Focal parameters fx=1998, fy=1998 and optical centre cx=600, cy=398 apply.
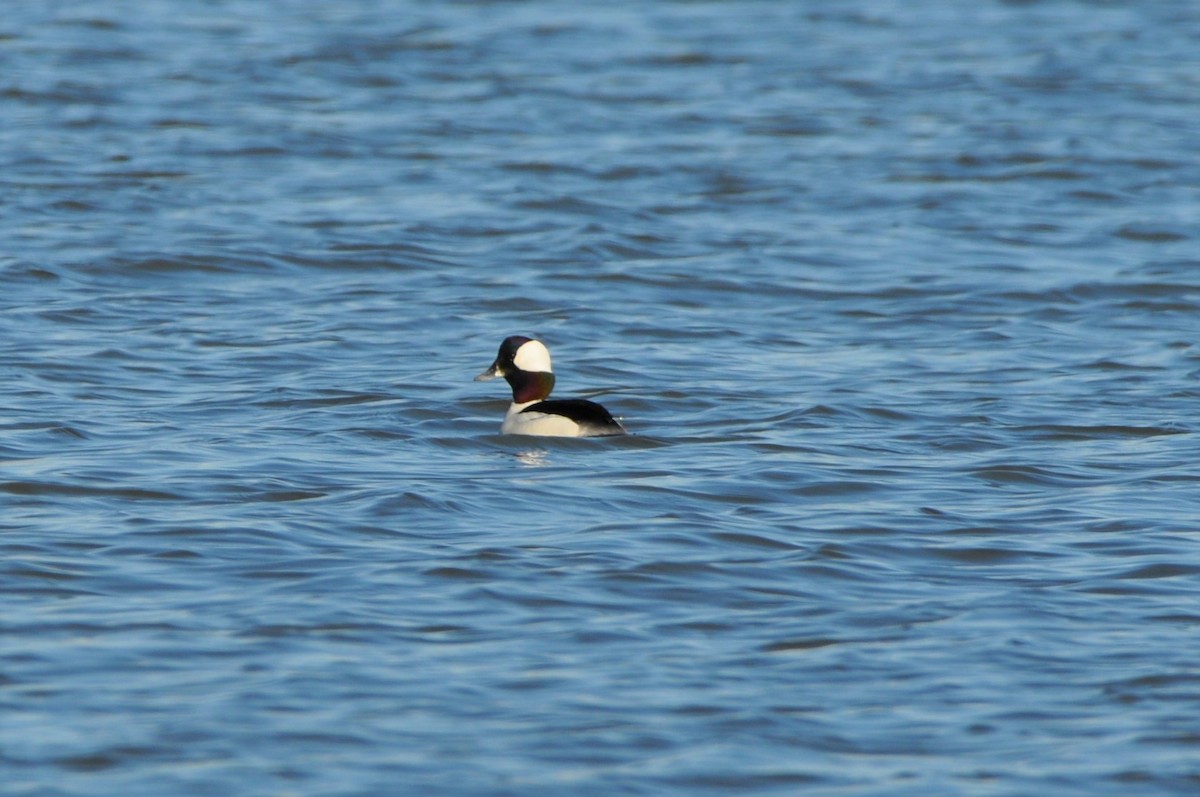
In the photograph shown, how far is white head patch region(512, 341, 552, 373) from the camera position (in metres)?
11.3

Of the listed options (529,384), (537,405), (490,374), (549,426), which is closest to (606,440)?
(549,426)

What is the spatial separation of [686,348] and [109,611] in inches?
→ 266

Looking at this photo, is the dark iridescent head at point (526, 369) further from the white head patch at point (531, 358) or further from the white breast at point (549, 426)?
the white breast at point (549, 426)

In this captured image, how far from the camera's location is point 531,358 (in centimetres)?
1128

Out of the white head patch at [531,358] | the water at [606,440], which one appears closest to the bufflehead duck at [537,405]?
the white head patch at [531,358]

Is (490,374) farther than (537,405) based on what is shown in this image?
Yes

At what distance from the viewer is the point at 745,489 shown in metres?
9.55

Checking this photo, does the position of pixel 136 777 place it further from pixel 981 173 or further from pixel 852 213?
pixel 981 173

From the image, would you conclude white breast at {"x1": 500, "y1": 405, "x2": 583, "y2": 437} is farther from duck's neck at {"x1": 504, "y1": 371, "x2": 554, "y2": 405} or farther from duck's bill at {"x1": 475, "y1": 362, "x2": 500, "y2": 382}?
duck's bill at {"x1": 475, "y1": 362, "x2": 500, "y2": 382}

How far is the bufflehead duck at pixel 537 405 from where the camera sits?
10.6 m

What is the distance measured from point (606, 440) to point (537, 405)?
0.44 m

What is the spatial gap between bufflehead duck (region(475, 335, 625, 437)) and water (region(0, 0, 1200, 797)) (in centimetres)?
15

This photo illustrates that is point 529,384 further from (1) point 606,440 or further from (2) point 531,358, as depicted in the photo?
(1) point 606,440

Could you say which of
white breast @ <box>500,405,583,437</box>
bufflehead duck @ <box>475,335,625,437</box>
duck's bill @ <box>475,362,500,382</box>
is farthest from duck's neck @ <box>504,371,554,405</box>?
white breast @ <box>500,405,583,437</box>
